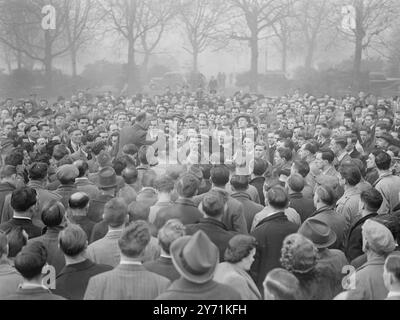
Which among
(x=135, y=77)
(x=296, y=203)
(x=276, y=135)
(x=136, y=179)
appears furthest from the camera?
(x=135, y=77)

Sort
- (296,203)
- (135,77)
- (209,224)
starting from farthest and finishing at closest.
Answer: (135,77), (296,203), (209,224)

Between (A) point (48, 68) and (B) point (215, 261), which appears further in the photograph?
(A) point (48, 68)

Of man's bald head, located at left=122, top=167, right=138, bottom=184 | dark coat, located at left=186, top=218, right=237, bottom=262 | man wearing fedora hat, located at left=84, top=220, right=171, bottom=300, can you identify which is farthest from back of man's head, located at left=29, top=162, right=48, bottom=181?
man wearing fedora hat, located at left=84, top=220, right=171, bottom=300

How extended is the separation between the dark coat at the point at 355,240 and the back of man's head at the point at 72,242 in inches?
99.5

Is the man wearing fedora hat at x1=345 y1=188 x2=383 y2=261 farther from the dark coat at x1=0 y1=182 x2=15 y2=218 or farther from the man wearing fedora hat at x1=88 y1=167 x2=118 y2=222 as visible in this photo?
the dark coat at x1=0 y1=182 x2=15 y2=218

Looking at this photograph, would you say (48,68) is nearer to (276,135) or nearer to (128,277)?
(276,135)

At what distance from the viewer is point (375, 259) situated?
3.74 m

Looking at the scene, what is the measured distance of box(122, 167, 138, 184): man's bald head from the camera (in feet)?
20.1

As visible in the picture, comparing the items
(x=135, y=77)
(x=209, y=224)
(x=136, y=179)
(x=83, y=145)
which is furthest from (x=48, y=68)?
(x=209, y=224)

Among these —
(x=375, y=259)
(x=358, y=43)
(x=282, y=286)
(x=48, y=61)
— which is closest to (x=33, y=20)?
(x=48, y=61)

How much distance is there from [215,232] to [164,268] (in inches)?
27.9
